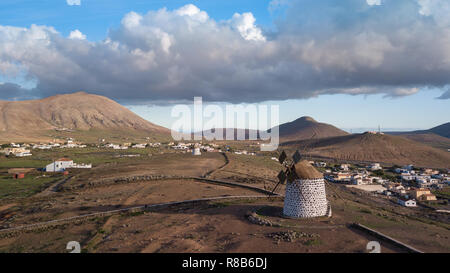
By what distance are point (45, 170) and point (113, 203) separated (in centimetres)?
4042

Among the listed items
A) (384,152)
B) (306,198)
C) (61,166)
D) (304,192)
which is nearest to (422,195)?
(306,198)

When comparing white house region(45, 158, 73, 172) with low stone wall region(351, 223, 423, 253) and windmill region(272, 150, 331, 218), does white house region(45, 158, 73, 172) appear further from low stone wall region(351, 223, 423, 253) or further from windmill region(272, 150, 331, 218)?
low stone wall region(351, 223, 423, 253)

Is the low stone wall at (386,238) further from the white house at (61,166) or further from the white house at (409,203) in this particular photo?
the white house at (61,166)

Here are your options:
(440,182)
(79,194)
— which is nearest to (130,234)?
(79,194)

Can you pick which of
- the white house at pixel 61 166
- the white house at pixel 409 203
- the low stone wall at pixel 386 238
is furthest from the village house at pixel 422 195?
the white house at pixel 61 166

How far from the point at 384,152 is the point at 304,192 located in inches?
4375

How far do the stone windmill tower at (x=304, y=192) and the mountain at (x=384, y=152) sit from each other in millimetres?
76593

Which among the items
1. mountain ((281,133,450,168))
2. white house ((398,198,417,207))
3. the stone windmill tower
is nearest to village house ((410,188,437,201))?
white house ((398,198,417,207))

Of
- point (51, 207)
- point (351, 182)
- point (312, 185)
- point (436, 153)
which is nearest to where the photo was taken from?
point (312, 185)

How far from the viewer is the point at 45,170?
63.9 metres

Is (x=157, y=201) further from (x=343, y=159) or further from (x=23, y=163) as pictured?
(x=343, y=159)

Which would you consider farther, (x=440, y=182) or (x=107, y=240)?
(x=440, y=182)

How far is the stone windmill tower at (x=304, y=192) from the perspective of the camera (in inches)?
860
